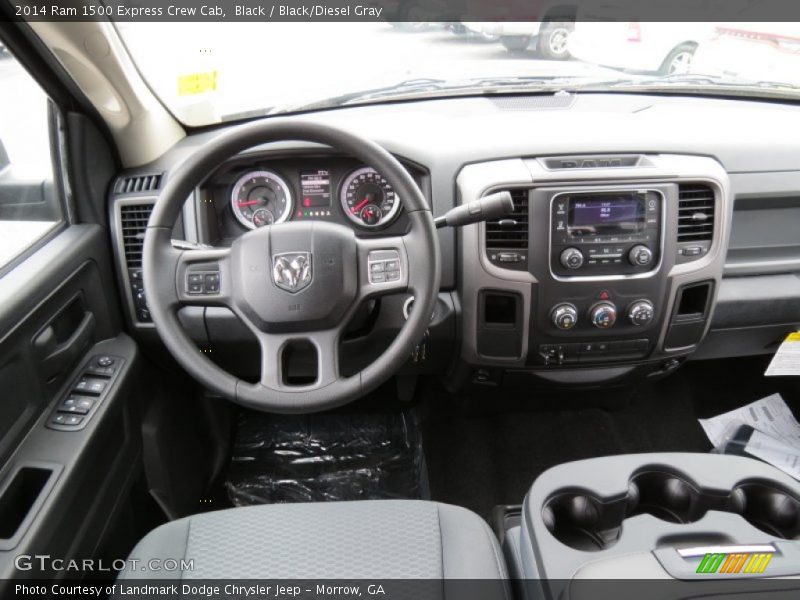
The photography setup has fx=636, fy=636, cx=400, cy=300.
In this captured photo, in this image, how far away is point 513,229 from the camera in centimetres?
154

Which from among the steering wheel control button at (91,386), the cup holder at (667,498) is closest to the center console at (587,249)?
the cup holder at (667,498)

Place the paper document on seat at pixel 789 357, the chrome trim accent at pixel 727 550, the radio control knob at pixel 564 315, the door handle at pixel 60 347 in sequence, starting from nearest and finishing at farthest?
the chrome trim accent at pixel 727 550 < the door handle at pixel 60 347 < the radio control knob at pixel 564 315 < the paper document on seat at pixel 789 357

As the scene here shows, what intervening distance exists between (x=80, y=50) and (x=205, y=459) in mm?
1257

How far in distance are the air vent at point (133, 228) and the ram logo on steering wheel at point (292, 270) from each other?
55cm

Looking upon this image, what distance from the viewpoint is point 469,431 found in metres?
2.29

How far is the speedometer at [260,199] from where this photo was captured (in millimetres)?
1628

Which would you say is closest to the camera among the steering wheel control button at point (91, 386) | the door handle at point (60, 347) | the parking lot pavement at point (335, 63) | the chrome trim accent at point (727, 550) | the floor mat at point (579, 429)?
the chrome trim accent at point (727, 550)

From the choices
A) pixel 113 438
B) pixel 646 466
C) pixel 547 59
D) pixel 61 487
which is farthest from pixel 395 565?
pixel 547 59

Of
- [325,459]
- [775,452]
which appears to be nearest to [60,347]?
[325,459]

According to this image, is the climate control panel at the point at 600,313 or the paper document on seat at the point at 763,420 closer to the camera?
the climate control panel at the point at 600,313

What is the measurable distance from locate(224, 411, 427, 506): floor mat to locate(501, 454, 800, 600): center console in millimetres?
832

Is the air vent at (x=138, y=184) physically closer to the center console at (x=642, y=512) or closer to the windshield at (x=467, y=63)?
the windshield at (x=467, y=63)

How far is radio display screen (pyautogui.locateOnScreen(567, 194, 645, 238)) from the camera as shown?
60.0 inches

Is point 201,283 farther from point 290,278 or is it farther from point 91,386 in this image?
point 91,386
